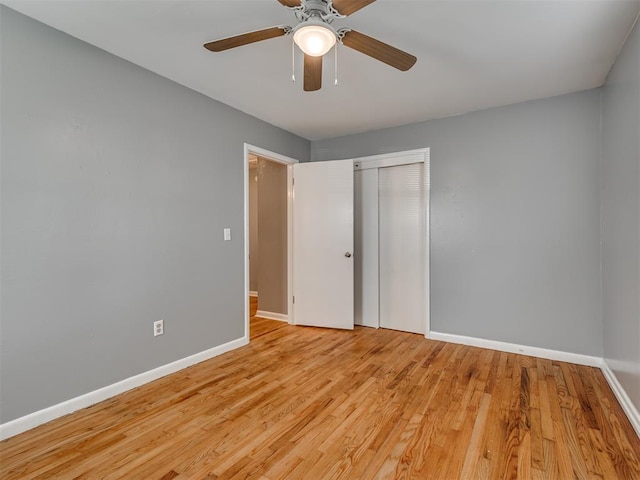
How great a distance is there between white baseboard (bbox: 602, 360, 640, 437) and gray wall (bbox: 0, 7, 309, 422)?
3047 mm

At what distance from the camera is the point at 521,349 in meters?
3.12

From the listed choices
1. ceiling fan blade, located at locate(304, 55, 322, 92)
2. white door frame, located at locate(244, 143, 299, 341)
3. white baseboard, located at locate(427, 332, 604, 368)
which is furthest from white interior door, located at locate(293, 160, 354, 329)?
ceiling fan blade, located at locate(304, 55, 322, 92)

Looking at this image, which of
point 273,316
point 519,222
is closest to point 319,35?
point 519,222

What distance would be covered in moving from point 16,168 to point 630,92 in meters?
3.77

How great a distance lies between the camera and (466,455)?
168 centimetres

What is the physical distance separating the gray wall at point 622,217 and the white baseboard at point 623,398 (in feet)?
0.15

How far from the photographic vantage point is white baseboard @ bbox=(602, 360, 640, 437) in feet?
6.21

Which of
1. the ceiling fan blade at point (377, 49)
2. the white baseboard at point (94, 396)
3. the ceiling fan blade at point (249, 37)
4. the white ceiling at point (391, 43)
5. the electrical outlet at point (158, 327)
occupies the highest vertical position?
the white ceiling at point (391, 43)

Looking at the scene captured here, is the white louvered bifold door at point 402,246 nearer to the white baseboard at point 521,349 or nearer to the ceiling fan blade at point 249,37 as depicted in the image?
the white baseboard at point 521,349

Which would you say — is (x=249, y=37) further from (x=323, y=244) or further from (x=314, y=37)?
(x=323, y=244)

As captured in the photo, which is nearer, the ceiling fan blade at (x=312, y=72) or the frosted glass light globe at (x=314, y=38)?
the frosted glass light globe at (x=314, y=38)

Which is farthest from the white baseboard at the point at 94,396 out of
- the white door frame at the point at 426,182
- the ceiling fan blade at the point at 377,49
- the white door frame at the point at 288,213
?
the ceiling fan blade at the point at 377,49

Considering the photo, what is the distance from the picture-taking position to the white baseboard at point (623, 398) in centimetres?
189

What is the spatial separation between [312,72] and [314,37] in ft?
1.05
